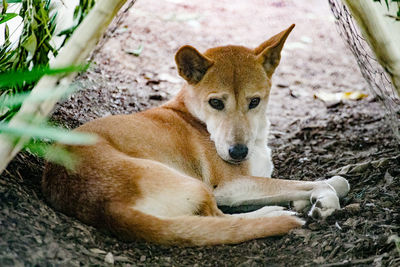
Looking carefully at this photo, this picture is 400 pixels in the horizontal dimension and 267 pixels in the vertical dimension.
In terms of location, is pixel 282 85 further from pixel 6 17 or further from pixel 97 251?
pixel 97 251

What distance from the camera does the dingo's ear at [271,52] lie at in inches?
173

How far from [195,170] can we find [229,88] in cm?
76

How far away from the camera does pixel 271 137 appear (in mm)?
6188

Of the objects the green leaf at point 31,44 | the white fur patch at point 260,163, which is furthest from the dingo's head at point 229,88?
the green leaf at point 31,44

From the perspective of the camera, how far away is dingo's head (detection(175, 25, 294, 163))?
425 cm

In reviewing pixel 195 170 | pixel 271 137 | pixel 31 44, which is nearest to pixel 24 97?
pixel 31 44

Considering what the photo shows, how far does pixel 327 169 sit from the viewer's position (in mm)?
4996

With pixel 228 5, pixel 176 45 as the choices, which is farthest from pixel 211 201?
pixel 228 5

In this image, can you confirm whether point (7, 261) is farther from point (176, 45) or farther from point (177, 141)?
point (176, 45)

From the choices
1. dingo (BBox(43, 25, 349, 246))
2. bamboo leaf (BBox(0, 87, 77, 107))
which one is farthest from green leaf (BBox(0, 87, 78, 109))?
dingo (BBox(43, 25, 349, 246))

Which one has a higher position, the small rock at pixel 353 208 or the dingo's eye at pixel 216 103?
the dingo's eye at pixel 216 103

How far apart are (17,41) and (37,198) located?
132cm

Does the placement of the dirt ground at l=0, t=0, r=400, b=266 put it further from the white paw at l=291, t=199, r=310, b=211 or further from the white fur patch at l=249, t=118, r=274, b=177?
the white fur patch at l=249, t=118, r=274, b=177

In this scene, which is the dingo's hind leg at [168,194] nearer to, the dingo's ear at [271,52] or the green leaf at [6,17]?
the green leaf at [6,17]
